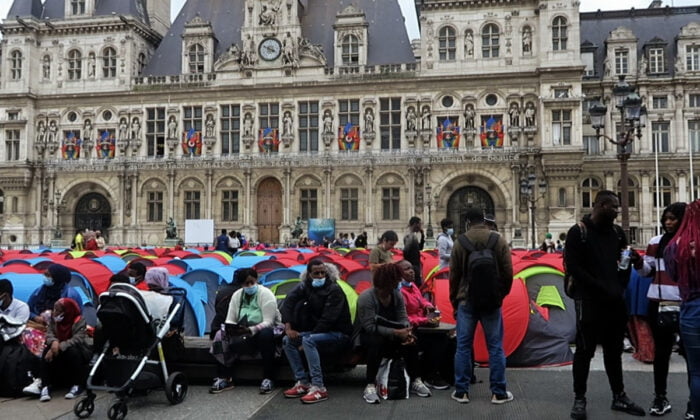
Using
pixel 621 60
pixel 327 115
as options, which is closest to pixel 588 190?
pixel 621 60

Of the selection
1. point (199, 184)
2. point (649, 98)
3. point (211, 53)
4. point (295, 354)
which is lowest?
point (295, 354)

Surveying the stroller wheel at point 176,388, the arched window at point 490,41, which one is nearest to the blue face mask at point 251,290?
the stroller wheel at point 176,388

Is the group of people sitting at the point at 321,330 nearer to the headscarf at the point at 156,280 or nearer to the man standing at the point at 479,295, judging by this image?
the man standing at the point at 479,295

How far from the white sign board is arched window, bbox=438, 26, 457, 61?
16817mm

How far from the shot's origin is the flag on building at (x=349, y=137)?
36969 millimetres

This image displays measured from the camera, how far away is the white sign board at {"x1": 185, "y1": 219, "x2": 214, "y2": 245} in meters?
35.6

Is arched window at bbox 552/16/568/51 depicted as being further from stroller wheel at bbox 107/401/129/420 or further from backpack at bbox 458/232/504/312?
stroller wheel at bbox 107/401/129/420

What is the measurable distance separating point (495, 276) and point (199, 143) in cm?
3419

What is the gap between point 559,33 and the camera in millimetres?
35250

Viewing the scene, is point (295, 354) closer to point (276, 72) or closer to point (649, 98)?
point (276, 72)

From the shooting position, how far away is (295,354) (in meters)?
7.45

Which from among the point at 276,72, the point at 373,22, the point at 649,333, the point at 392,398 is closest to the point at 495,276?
the point at 392,398

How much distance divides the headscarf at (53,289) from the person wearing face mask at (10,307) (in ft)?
2.21

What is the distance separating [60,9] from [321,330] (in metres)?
43.4
